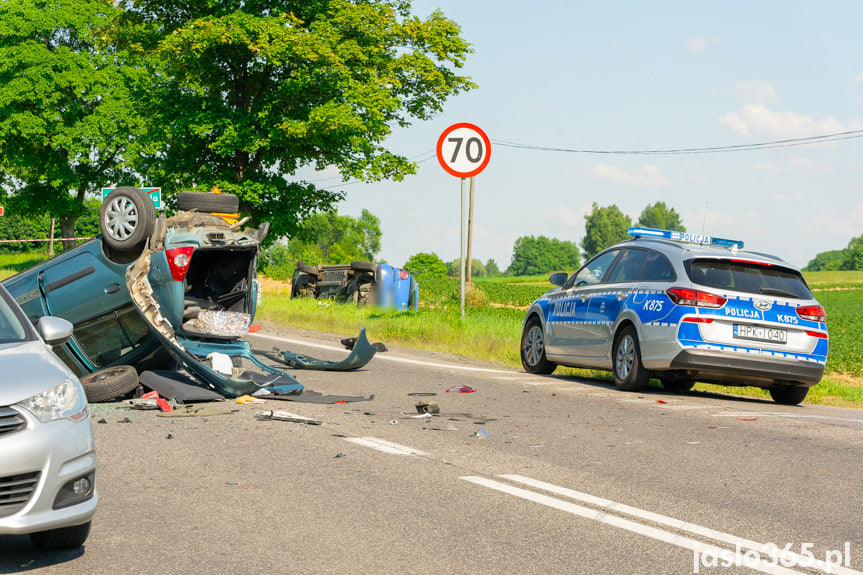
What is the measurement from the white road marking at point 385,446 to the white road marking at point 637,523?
0.94 meters

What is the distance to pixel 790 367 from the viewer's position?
10.2 metres

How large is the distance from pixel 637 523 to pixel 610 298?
22.2 ft

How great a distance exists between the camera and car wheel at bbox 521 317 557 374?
13328mm

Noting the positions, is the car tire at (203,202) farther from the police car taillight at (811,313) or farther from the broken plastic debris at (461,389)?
the police car taillight at (811,313)

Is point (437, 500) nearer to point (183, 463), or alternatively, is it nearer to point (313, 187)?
point (183, 463)

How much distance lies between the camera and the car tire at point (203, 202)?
9.91 m

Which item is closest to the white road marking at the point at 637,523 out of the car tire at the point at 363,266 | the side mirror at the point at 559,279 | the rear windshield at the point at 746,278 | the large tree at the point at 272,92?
the rear windshield at the point at 746,278

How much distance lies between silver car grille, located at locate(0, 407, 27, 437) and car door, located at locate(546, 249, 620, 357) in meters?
8.71

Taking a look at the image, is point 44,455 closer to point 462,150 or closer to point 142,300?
point 142,300

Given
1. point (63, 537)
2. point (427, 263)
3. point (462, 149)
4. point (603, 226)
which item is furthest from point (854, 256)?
point (63, 537)

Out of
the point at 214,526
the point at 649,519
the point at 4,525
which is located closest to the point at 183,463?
the point at 214,526

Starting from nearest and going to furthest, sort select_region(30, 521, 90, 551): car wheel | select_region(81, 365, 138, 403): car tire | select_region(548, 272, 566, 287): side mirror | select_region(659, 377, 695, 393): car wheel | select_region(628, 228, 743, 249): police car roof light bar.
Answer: select_region(30, 521, 90, 551): car wheel < select_region(81, 365, 138, 403): car tire < select_region(628, 228, 743, 249): police car roof light bar < select_region(659, 377, 695, 393): car wheel < select_region(548, 272, 566, 287): side mirror

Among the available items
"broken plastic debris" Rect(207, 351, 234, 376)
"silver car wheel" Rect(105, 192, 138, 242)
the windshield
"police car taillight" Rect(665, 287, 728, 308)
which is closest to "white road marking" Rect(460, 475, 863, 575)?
the windshield

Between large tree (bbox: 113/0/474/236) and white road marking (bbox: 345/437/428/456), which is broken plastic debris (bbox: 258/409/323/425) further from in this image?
large tree (bbox: 113/0/474/236)
